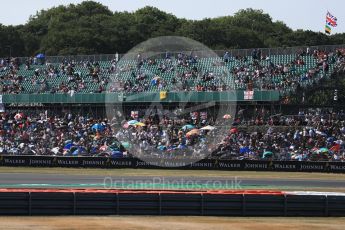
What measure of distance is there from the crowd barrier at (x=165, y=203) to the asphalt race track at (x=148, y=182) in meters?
9.14

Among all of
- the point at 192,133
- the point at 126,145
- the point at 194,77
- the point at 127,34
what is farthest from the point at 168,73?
the point at 127,34

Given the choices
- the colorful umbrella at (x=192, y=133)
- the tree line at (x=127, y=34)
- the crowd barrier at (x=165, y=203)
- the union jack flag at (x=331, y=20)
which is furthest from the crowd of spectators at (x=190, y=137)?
the tree line at (x=127, y=34)

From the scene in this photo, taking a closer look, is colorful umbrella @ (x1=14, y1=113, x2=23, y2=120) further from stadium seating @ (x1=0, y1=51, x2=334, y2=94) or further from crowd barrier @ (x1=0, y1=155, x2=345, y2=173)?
crowd barrier @ (x1=0, y1=155, x2=345, y2=173)

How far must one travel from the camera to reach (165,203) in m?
23.7

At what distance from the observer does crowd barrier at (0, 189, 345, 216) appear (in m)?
23.0

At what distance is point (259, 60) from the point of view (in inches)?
2313

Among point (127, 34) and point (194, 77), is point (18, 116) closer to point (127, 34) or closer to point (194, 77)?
point (194, 77)

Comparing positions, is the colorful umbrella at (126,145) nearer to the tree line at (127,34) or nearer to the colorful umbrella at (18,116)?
the colorful umbrella at (18,116)

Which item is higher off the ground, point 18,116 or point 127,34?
point 127,34

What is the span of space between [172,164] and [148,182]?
483 inches

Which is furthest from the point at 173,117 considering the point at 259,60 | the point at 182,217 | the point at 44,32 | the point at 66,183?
the point at 44,32

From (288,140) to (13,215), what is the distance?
28557mm

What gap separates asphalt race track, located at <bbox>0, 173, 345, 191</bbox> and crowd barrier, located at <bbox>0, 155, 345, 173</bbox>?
7.46 metres

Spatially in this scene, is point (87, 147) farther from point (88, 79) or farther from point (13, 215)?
point (13, 215)
